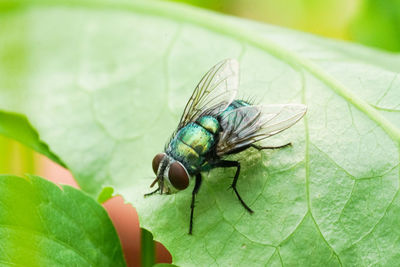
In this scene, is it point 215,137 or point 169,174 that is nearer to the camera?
point 169,174

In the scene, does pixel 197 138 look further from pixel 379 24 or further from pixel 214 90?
pixel 379 24

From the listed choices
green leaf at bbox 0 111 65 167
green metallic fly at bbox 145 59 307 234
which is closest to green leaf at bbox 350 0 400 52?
green metallic fly at bbox 145 59 307 234

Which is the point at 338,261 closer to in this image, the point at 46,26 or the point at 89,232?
the point at 89,232

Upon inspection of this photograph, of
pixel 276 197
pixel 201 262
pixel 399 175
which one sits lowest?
pixel 201 262

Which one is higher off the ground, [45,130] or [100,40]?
[100,40]

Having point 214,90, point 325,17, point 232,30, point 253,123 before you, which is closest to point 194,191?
point 253,123

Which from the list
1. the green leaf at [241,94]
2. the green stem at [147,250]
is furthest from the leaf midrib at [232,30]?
the green stem at [147,250]

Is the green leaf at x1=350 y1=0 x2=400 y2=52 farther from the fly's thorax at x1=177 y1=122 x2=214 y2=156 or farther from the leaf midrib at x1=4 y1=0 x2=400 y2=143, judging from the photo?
the fly's thorax at x1=177 y1=122 x2=214 y2=156

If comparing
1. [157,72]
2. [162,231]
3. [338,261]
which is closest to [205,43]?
[157,72]
